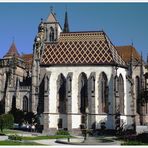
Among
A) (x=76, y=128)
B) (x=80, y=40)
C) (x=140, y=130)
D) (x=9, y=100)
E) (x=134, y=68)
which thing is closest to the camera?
(x=140, y=130)

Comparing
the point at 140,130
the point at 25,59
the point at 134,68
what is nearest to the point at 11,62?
the point at 25,59

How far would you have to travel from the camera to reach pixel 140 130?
42.8 metres

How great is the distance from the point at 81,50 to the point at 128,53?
20.3m

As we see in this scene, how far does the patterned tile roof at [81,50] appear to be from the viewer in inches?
2093

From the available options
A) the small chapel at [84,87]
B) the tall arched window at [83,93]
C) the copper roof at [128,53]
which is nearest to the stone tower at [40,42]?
the small chapel at [84,87]

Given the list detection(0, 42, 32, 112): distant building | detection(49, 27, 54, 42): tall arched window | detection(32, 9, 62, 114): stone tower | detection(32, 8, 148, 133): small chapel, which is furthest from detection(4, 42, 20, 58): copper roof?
detection(32, 8, 148, 133): small chapel

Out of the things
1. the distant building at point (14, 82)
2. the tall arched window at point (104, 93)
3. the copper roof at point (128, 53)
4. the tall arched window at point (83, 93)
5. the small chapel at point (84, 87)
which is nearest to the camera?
the small chapel at point (84, 87)

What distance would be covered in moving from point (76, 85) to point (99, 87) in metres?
3.29

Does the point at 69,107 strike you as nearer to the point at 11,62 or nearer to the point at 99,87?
the point at 99,87

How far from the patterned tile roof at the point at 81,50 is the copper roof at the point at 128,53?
48.2ft

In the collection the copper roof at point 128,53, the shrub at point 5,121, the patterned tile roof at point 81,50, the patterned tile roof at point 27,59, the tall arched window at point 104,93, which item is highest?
the patterned tile roof at point 27,59

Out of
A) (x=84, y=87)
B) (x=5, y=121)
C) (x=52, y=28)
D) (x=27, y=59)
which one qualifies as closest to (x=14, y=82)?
(x=52, y=28)

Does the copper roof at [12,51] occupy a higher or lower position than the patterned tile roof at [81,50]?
higher

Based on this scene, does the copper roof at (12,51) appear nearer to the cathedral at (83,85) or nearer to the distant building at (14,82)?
the distant building at (14,82)
